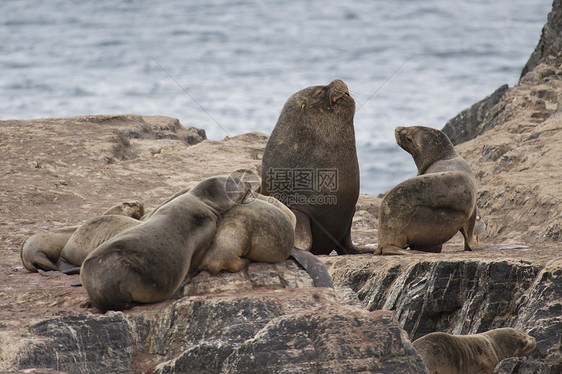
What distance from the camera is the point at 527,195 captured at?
822 cm

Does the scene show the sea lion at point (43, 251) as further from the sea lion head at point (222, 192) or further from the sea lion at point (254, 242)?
the sea lion at point (254, 242)

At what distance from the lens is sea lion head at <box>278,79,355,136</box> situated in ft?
23.4

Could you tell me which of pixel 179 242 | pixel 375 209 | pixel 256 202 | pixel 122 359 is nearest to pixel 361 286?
pixel 256 202

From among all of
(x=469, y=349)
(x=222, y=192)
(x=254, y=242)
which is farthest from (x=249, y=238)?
(x=469, y=349)

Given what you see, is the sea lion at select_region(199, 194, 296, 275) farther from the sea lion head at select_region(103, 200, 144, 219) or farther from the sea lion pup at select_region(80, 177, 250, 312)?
the sea lion head at select_region(103, 200, 144, 219)

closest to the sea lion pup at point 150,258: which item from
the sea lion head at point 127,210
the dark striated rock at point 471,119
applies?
the sea lion head at point 127,210

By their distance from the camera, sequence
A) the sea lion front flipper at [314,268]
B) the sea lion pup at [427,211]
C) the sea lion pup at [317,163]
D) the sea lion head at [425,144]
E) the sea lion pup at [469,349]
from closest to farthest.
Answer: the sea lion front flipper at [314,268]
the sea lion pup at [469,349]
the sea lion pup at [427,211]
the sea lion pup at [317,163]
the sea lion head at [425,144]

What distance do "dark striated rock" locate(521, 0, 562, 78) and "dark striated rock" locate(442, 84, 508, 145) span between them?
77 cm

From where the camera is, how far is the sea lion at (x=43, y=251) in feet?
18.7

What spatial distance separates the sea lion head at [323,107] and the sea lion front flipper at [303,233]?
2.65 ft

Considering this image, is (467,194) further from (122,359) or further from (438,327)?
(122,359)

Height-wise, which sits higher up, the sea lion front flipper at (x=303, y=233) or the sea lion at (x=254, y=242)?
the sea lion at (x=254, y=242)

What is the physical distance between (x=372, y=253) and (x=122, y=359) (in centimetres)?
376

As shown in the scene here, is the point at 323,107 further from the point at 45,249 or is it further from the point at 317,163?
the point at 45,249
